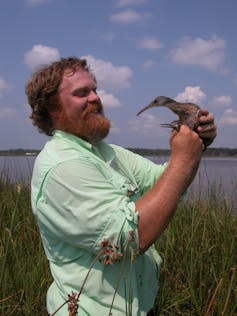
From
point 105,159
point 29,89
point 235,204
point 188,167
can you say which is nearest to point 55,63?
point 29,89

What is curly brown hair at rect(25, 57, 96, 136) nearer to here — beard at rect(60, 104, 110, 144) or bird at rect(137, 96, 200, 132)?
beard at rect(60, 104, 110, 144)

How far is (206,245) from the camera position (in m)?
3.78

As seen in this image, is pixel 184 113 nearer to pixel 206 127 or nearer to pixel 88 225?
pixel 206 127

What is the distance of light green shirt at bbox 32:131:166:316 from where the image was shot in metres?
1.78

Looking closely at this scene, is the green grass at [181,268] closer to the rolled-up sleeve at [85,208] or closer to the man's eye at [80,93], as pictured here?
the rolled-up sleeve at [85,208]

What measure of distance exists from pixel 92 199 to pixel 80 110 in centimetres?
62

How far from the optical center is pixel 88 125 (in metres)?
2.23

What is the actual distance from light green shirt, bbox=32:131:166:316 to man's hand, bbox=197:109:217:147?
1.40ft

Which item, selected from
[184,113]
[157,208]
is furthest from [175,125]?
[157,208]

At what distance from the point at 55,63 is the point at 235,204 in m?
3.51

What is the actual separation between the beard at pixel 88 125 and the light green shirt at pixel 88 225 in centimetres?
6

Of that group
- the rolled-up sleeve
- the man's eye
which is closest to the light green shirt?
the rolled-up sleeve

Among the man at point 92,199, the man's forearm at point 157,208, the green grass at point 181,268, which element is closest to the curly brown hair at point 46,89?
the man at point 92,199

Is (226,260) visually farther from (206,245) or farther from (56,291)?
(56,291)
